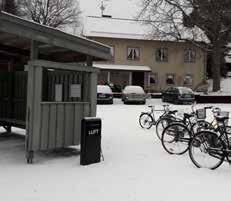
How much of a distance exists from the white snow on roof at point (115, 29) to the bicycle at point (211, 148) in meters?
33.5

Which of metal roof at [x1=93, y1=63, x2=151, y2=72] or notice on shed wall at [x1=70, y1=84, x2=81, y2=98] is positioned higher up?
metal roof at [x1=93, y1=63, x2=151, y2=72]

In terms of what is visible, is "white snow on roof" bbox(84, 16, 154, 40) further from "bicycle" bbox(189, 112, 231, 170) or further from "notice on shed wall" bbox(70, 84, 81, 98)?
"bicycle" bbox(189, 112, 231, 170)

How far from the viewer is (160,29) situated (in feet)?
127

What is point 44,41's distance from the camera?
8.45 meters

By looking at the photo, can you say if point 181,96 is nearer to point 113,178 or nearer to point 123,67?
point 123,67

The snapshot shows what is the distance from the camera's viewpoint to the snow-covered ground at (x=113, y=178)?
21.2 feet

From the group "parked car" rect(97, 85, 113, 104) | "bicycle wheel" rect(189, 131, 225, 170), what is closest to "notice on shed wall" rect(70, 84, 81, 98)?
"bicycle wheel" rect(189, 131, 225, 170)

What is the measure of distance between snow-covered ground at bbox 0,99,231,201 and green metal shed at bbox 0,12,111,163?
1.99 ft

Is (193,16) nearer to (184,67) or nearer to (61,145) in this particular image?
(184,67)

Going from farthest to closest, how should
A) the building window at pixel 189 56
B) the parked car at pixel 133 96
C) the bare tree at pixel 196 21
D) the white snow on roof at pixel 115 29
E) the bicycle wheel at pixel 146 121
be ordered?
the building window at pixel 189 56 < the white snow on roof at pixel 115 29 < the bare tree at pixel 196 21 < the parked car at pixel 133 96 < the bicycle wheel at pixel 146 121

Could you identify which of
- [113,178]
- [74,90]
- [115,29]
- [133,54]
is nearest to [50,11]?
[115,29]

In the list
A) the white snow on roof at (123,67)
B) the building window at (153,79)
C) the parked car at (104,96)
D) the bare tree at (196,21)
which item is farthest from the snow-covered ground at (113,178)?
the building window at (153,79)

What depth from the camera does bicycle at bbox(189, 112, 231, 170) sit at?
798cm

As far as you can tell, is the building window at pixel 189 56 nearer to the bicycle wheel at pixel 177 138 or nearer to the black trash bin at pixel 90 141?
the bicycle wheel at pixel 177 138
